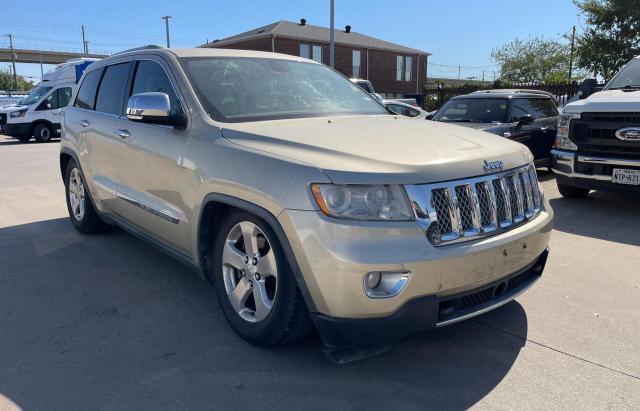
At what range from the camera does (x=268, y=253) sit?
9.36ft

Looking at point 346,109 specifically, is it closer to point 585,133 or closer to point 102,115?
point 102,115

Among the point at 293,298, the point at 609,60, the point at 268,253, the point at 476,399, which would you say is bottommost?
the point at 476,399

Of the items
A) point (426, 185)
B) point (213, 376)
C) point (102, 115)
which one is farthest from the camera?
point (102, 115)

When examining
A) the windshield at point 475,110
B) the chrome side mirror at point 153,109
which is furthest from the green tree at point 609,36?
the chrome side mirror at point 153,109

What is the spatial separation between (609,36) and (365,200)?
25111 mm

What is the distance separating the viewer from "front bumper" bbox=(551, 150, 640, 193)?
6.00m

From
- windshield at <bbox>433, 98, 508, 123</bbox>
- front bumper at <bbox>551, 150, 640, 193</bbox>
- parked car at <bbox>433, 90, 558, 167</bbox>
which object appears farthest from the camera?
windshield at <bbox>433, 98, 508, 123</bbox>

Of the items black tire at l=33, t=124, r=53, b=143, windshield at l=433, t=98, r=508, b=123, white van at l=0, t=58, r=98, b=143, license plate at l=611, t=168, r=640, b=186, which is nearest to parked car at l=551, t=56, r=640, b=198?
license plate at l=611, t=168, r=640, b=186

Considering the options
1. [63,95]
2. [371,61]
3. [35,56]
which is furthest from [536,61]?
[35,56]

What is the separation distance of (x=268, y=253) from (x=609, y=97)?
17.7ft

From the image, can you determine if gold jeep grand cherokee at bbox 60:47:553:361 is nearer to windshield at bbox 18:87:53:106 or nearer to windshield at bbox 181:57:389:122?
windshield at bbox 181:57:389:122

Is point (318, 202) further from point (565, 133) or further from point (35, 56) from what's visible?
point (35, 56)

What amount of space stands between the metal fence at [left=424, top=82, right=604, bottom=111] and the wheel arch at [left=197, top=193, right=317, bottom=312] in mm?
15822

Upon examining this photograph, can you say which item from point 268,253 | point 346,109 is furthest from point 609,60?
point 268,253
